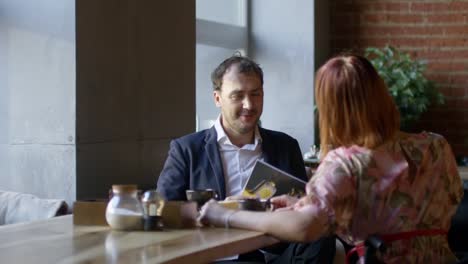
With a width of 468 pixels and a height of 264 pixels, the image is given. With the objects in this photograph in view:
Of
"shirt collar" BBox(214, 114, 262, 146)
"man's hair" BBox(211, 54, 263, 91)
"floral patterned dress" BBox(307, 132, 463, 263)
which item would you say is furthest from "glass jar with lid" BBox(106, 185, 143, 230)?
"man's hair" BBox(211, 54, 263, 91)

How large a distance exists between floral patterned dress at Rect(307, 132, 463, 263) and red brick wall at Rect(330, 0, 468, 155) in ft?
14.8

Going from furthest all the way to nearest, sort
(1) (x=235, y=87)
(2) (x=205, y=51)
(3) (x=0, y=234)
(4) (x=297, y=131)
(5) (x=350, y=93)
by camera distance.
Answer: (4) (x=297, y=131) < (2) (x=205, y=51) < (1) (x=235, y=87) < (3) (x=0, y=234) < (5) (x=350, y=93)

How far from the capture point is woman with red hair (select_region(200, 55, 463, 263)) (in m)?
2.36

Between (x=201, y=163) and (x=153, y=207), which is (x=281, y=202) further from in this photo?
(x=201, y=163)

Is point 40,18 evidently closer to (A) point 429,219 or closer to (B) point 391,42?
(A) point 429,219

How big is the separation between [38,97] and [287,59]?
3134 millimetres

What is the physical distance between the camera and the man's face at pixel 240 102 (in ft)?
12.0

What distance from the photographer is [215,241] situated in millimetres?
2508

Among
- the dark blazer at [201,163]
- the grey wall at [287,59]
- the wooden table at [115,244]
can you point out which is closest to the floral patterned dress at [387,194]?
the wooden table at [115,244]

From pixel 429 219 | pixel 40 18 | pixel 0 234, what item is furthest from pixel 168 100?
pixel 429 219

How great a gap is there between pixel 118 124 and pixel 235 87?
0.74 m

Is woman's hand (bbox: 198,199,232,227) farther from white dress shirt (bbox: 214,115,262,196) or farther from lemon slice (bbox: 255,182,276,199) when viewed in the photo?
white dress shirt (bbox: 214,115,262,196)

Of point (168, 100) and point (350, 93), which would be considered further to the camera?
point (168, 100)

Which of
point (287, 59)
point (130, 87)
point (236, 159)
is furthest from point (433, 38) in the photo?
point (236, 159)
